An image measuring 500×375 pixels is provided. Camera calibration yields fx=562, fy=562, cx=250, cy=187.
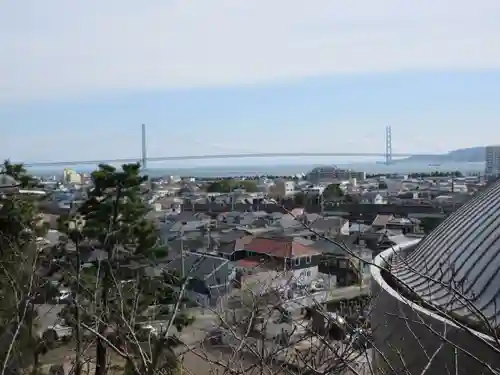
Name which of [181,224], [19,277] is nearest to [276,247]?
[181,224]

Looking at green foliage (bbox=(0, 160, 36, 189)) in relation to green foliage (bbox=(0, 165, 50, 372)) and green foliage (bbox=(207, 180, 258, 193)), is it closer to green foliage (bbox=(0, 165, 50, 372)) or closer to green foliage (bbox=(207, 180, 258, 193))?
green foliage (bbox=(0, 165, 50, 372))

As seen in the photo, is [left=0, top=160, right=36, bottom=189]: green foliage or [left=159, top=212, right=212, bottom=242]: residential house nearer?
[left=0, top=160, right=36, bottom=189]: green foliage

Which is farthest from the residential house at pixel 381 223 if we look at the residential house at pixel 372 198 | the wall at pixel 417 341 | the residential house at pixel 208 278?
the wall at pixel 417 341

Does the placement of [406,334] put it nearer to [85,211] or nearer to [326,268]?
[85,211]

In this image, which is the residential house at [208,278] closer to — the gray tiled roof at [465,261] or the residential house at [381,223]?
the gray tiled roof at [465,261]

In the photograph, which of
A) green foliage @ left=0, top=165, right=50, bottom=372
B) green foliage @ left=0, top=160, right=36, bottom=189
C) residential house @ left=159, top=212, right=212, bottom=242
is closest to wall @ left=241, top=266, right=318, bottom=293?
green foliage @ left=0, top=165, right=50, bottom=372

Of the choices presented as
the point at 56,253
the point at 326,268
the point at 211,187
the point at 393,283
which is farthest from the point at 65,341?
the point at 211,187

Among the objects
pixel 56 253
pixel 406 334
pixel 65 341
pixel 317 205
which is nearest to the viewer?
pixel 406 334
